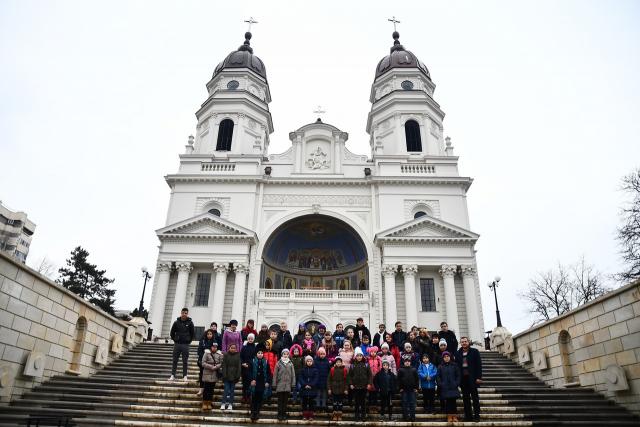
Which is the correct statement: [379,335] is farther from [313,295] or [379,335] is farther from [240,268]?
[240,268]

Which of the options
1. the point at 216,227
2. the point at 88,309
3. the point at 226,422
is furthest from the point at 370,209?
the point at 226,422

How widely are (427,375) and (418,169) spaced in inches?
852

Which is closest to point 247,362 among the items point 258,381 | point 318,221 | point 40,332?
point 258,381

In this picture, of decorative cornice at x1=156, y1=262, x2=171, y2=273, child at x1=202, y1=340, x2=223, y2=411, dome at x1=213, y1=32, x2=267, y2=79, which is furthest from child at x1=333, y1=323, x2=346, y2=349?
dome at x1=213, y1=32, x2=267, y2=79

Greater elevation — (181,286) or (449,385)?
(181,286)

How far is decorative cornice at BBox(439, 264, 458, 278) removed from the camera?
2556cm

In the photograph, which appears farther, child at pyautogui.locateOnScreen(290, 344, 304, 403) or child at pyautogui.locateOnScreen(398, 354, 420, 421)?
child at pyautogui.locateOnScreen(290, 344, 304, 403)

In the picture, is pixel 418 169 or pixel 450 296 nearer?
pixel 450 296

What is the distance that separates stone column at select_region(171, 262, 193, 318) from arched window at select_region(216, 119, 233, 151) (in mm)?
10563

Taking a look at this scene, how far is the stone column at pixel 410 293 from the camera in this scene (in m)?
24.5

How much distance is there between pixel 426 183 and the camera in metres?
29.2

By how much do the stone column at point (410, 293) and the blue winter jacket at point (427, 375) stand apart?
14.2m

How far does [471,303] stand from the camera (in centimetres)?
2494

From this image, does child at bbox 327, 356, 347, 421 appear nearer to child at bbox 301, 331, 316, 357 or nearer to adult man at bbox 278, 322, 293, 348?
child at bbox 301, 331, 316, 357
